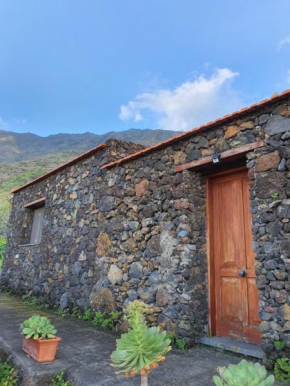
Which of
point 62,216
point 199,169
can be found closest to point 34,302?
point 62,216

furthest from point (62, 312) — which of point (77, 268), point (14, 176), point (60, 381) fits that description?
point (14, 176)

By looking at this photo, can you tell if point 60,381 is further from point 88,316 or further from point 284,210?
point 284,210

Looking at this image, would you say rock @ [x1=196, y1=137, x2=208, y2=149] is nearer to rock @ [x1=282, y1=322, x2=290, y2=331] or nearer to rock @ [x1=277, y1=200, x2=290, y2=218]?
rock @ [x1=277, y1=200, x2=290, y2=218]

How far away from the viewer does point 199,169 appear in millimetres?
3994

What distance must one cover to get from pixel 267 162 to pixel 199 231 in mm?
1241

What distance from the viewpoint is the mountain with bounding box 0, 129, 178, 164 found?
37.8 meters

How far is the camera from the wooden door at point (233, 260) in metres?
3.43

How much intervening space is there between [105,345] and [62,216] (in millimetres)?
3424

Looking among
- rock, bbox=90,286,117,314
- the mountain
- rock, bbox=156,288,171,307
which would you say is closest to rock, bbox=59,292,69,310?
rock, bbox=90,286,117,314

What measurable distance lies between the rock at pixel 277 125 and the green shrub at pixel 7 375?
3.48 m

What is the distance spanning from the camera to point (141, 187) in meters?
4.59

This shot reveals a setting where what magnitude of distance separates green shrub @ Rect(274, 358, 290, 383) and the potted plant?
6.85 feet

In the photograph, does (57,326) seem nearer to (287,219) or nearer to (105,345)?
(105,345)

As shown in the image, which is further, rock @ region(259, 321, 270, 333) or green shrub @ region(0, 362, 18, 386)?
rock @ region(259, 321, 270, 333)
